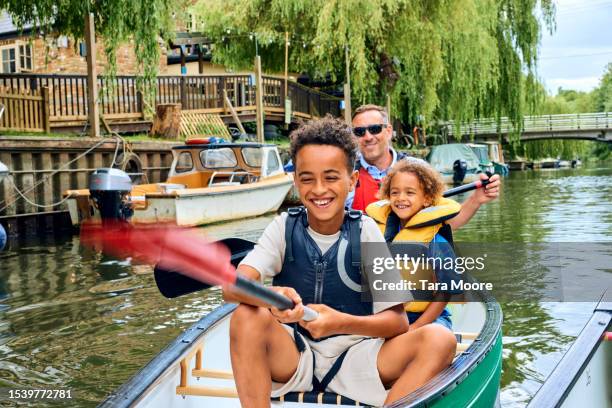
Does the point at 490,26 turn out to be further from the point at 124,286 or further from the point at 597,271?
the point at 124,286

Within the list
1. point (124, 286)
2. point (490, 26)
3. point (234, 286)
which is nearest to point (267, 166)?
point (124, 286)

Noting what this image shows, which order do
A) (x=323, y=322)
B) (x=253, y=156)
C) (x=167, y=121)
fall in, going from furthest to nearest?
(x=167, y=121), (x=253, y=156), (x=323, y=322)

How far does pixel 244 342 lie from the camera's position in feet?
9.33

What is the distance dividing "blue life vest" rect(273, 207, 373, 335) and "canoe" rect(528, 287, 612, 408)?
877mm

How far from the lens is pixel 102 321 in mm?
7121

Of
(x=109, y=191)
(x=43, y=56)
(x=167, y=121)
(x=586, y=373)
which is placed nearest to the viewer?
(x=586, y=373)

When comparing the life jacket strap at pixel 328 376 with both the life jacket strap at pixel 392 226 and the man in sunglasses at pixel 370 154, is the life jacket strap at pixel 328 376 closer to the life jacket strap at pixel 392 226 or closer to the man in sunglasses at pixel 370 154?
the life jacket strap at pixel 392 226

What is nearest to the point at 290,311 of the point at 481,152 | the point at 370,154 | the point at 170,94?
the point at 370,154

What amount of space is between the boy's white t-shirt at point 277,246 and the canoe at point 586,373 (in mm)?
853

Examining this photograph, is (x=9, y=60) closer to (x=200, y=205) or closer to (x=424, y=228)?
(x=200, y=205)

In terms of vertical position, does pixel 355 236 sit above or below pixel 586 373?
above

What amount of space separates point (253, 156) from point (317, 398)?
13.0m

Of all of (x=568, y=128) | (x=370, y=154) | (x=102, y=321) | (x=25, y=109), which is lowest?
(x=102, y=321)

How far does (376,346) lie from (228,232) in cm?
1020
